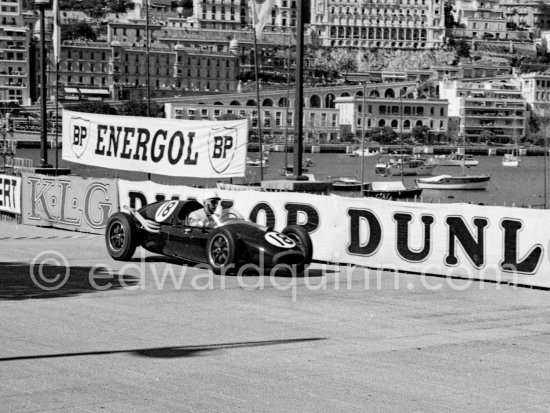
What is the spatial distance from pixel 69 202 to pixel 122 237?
6.45m

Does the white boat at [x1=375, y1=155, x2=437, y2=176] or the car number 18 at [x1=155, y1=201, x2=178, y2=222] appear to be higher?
the car number 18 at [x1=155, y1=201, x2=178, y2=222]

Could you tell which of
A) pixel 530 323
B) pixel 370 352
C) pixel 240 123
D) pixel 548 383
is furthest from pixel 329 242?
pixel 548 383

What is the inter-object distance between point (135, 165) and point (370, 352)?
14.3 meters

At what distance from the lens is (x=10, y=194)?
28516 millimetres

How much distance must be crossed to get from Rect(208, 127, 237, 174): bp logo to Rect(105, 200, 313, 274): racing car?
14.1ft

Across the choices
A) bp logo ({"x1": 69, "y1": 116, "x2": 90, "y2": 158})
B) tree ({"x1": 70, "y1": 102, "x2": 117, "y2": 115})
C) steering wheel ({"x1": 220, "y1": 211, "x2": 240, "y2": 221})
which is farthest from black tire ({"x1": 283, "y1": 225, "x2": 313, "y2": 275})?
tree ({"x1": 70, "y1": 102, "x2": 117, "y2": 115})

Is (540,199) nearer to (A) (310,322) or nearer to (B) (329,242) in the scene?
(B) (329,242)

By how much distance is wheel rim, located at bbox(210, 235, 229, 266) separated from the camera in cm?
1833

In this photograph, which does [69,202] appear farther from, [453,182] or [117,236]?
[453,182]

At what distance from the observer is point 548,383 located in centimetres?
1129

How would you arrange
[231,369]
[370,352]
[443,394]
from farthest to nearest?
[370,352] < [231,369] < [443,394]

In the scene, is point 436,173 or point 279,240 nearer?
point 279,240

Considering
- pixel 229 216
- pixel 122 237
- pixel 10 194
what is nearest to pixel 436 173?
pixel 10 194

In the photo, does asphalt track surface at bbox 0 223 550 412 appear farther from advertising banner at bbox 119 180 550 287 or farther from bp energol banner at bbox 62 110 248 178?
bp energol banner at bbox 62 110 248 178
